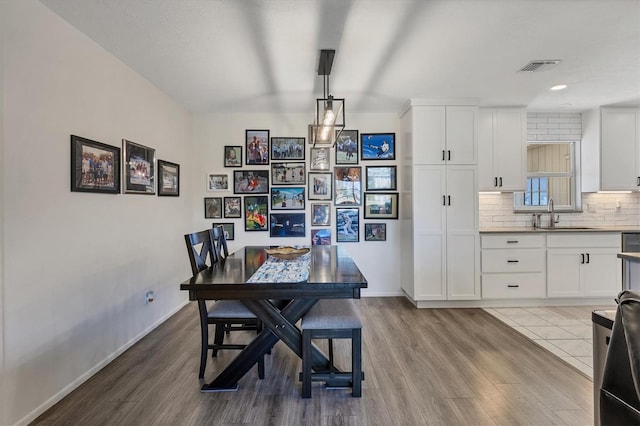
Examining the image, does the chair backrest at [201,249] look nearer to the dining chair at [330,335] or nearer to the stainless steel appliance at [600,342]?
the dining chair at [330,335]

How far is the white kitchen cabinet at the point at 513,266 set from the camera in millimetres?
3762

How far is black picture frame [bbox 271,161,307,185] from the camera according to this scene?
424cm

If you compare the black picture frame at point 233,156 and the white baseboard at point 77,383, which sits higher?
the black picture frame at point 233,156

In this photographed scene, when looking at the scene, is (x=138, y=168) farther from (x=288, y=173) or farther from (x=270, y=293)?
(x=270, y=293)

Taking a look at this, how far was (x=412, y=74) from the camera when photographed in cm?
302

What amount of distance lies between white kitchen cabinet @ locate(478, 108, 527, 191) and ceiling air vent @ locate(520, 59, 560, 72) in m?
1.08

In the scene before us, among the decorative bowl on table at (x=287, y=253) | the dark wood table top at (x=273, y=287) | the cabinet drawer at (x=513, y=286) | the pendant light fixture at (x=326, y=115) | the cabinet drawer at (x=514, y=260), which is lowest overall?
the cabinet drawer at (x=513, y=286)

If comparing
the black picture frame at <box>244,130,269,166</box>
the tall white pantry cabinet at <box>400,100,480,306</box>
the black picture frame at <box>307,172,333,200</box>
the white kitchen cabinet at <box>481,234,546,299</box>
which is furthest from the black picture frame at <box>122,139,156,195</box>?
the white kitchen cabinet at <box>481,234,546,299</box>

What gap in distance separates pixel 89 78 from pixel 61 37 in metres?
0.30

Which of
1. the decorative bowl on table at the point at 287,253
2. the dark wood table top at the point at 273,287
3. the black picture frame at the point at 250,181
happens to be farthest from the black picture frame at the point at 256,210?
the dark wood table top at the point at 273,287

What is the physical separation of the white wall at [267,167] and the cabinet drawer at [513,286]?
3.54 ft

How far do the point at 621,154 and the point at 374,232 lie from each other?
10.8 ft

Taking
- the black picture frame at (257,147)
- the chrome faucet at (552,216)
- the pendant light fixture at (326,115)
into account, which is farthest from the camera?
the black picture frame at (257,147)

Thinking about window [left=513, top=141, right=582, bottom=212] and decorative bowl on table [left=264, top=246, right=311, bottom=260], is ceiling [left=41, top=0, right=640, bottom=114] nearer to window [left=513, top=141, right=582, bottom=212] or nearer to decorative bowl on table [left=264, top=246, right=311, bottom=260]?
window [left=513, top=141, right=582, bottom=212]
